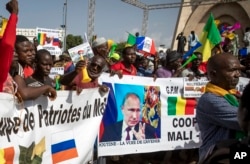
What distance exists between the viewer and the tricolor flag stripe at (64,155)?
4039 millimetres

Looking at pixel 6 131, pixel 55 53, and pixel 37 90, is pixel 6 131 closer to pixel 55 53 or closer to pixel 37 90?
pixel 37 90

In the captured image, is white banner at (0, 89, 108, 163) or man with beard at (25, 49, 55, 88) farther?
man with beard at (25, 49, 55, 88)

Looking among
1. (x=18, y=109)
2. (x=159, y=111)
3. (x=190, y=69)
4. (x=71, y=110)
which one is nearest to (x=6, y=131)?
(x=18, y=109)

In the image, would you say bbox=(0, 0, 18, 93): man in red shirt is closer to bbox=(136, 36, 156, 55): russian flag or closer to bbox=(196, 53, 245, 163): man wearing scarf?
bbox=(196, 53, 245, 163): man wearing scarf

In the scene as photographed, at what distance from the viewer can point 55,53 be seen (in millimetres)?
11156

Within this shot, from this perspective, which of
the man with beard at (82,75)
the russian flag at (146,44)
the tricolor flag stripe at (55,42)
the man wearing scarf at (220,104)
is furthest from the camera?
the tricolor flag stripe at (55,42)

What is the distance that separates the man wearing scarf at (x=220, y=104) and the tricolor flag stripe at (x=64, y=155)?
5.28 feet

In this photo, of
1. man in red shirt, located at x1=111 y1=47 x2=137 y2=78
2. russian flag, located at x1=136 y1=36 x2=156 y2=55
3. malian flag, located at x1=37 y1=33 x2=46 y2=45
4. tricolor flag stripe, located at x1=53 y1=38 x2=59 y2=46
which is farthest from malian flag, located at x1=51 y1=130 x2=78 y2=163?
malian flag, located at x1=37 y1=33 x2=46 y2=45

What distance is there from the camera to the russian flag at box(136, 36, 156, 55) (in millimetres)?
8133

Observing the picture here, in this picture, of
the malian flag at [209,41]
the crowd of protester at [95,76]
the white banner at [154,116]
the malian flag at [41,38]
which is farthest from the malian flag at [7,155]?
the malian flag at [41,38]

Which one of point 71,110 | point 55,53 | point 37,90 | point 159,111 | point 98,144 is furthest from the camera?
point 55,53

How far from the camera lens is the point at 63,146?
4160mm

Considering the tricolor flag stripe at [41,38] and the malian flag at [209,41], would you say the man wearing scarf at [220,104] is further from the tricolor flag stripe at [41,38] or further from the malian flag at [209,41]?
the tricolor flag stripe at [41,38]

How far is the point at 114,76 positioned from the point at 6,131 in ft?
7.48
